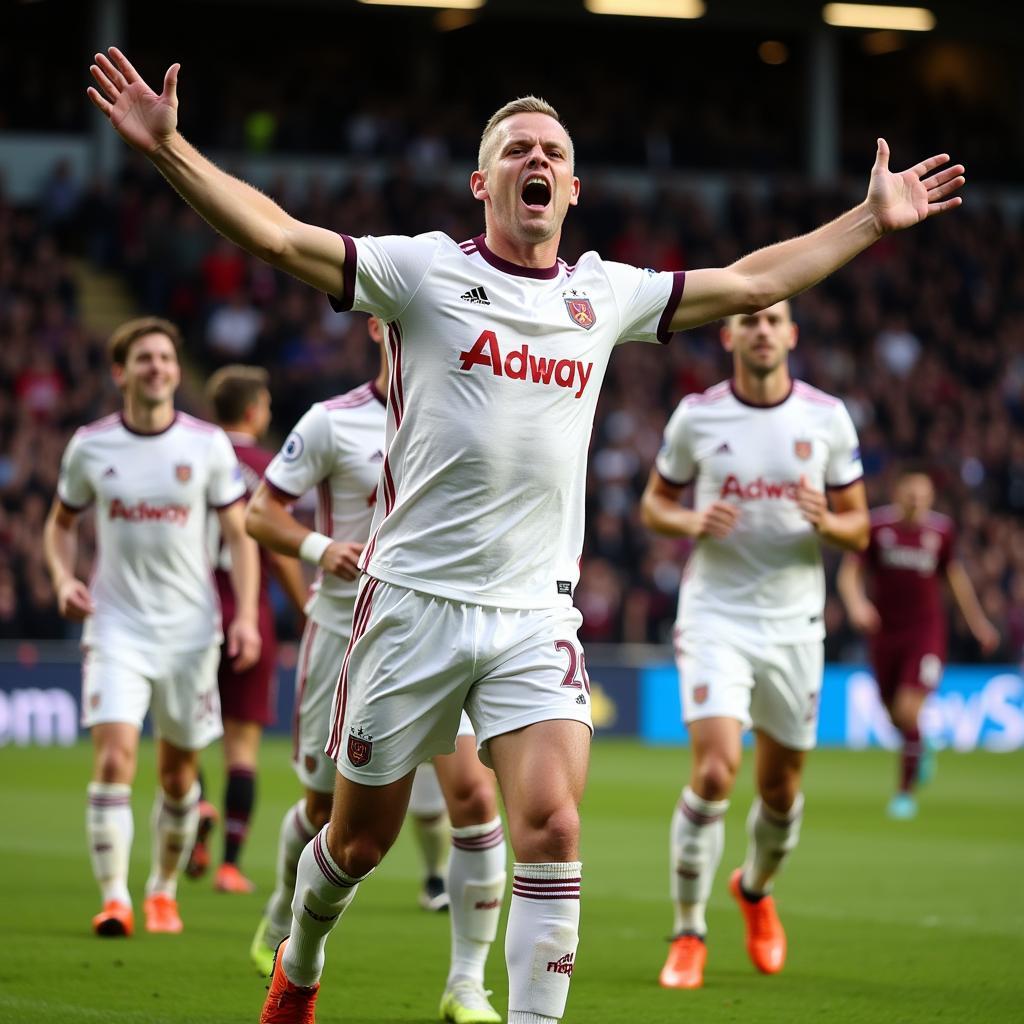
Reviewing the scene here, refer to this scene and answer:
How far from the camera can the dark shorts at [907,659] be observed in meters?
16.0

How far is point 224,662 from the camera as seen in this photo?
36.2 ft

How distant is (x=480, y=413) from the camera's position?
5.52 metres

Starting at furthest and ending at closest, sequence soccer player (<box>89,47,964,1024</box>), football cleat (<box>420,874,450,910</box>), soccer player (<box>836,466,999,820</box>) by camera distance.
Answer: soccer player (<box>836,466,999,820</box>) → football cleat (<box>420,874,450,910</box>) → soccer player (<box>89,47,964,1024</box>)

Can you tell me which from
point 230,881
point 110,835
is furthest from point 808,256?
point 230,881

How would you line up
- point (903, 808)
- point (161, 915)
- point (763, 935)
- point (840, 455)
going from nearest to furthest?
1. point (763, 935)
2. point (840, 455)
3. point (161, 915)
4. point (903, 808)

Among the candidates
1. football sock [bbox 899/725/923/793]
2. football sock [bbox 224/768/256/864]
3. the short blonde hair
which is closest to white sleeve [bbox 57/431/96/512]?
football sock [bbox 224/768/256/864]

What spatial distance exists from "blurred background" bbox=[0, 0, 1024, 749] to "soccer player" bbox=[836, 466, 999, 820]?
5.95m

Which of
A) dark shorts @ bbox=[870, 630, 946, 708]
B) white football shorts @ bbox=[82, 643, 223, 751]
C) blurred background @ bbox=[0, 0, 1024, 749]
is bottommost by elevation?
dark shorts @ bbox=[870, 630, 946, 708]

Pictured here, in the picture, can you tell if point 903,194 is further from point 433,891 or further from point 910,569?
point 910,569

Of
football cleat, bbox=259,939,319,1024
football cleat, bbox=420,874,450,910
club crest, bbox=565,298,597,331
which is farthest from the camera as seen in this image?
football cleat, bbox=420,874,450,910

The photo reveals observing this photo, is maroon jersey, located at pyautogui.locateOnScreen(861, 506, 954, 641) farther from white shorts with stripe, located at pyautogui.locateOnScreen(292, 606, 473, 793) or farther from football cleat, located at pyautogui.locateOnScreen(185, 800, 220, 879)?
white shorts with stripe, located at pyautogui.locateOnScreen(292, 606, 473, 793)

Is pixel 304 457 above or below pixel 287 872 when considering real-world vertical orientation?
above

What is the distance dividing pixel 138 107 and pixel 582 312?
1390 millimetres

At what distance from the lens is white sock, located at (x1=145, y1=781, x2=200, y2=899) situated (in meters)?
9.09
